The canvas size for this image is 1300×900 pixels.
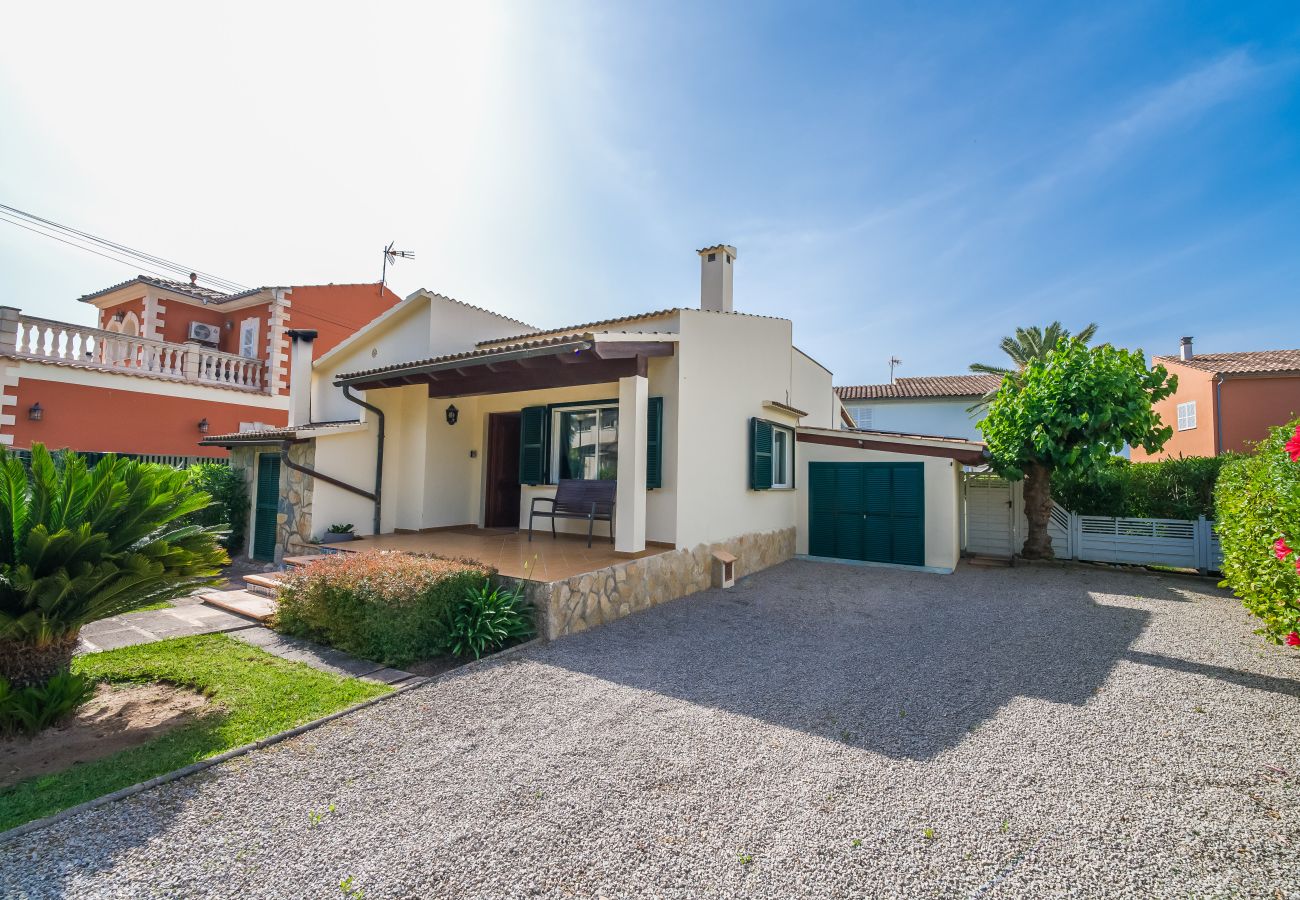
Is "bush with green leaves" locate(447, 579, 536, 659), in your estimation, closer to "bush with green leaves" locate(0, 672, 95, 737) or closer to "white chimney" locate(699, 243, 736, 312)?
"bush with green leaves" locate(0, 672, 95, 737)

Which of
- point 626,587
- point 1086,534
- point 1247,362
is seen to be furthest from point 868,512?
point 1247,362

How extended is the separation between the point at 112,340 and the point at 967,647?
18.7m

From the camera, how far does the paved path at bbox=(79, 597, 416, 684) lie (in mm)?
5195

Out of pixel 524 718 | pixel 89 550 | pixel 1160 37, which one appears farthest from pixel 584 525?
pixel 1160 37

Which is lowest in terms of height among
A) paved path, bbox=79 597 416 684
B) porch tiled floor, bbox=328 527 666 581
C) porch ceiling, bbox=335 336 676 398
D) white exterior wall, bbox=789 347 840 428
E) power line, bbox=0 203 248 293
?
paved path, bbox=79 597 416 684

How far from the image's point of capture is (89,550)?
158 inches

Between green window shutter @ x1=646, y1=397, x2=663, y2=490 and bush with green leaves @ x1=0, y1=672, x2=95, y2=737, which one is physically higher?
green window shutter @ x1=646, y1=397, x2=663, y2=490

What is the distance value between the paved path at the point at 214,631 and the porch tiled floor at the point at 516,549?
177 centimetres

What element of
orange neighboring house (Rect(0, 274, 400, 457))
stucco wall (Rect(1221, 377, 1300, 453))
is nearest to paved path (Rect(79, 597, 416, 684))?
orange neighboring house (Rect(0, 274, 400, 457))

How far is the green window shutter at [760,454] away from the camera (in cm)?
988

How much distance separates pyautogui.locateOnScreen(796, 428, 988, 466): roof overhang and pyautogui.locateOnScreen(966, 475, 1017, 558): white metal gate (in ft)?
4.90

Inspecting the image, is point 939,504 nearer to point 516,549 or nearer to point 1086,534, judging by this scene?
point 1086,534

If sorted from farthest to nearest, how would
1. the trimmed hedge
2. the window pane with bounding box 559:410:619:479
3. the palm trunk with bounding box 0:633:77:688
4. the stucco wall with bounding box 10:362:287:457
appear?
the stucco wall with bounding box 10:362:287:457 < the trimmed hedge < the window pane with bounding box 559:410:619:479 < the palm trunk with bounding box 0:633:77:688

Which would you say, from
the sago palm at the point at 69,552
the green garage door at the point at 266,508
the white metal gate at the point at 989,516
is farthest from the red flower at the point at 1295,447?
the green garage door at the point at 266,508
